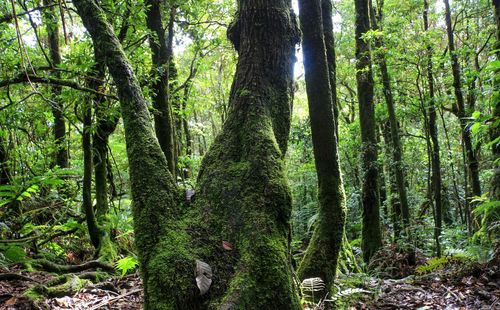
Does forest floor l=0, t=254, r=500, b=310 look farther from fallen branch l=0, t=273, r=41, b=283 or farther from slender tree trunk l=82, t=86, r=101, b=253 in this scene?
slender tree trunk l=82, t=86, r=101, b=253

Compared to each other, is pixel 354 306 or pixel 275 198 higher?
pixel 275 198

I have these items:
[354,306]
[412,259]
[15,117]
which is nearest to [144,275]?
[354,306]

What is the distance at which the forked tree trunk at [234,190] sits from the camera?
2770 mm

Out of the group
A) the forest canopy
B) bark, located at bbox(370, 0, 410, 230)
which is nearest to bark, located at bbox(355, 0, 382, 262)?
the forest canopy

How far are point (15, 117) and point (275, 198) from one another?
485 cm

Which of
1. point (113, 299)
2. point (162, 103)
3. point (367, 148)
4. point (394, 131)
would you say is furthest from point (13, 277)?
point (394, 131)

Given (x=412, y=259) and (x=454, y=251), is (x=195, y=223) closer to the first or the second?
(x=454, y=251)

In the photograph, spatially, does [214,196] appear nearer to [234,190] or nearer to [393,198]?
[234,190]

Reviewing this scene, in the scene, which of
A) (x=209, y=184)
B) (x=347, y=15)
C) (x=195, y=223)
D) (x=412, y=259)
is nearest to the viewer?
(x=195, y=223)

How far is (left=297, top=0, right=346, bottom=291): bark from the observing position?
483 cm

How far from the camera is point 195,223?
317 cm

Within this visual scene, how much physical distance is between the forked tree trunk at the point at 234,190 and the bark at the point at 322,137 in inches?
37.4

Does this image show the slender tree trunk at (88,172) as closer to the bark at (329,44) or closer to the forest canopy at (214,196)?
the forest canopy at (214,196)

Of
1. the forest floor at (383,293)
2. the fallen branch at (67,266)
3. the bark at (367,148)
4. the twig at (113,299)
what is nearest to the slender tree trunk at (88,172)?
the fallen branch at (67,266)
